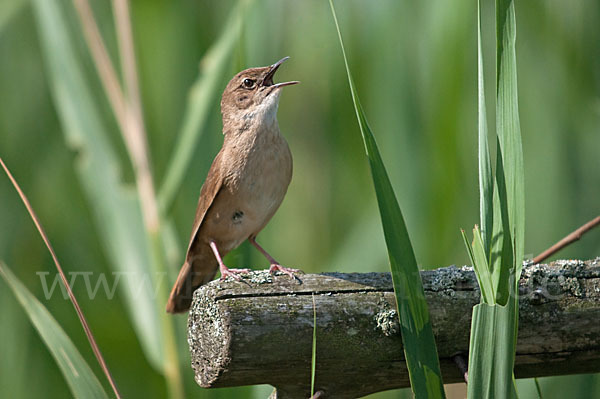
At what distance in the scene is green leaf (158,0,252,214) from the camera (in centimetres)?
294

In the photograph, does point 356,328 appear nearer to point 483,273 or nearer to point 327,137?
point 483,273

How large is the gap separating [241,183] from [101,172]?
2.36 feet

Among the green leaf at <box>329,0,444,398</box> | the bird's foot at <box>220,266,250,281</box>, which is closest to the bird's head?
the bird's foot at <box>220,266,250,281</box>

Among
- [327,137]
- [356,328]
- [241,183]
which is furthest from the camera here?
[327,137]

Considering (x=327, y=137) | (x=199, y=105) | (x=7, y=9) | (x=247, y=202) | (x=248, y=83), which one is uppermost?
(x=327, y=137)

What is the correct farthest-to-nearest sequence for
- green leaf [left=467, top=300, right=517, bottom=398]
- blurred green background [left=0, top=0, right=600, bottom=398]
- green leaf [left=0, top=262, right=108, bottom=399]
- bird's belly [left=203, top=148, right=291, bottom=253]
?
blurred green background [left=0, top=0, right=600, bottom=398] < bird's belly [left=203, top=148, right=291, bottom=253] < green leaf [left=0, top=262, right=108, bottom=399] < green leaf [left=467, top=300, right=517, bottom=398]

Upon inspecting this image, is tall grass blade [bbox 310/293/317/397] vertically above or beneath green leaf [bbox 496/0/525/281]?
beneath

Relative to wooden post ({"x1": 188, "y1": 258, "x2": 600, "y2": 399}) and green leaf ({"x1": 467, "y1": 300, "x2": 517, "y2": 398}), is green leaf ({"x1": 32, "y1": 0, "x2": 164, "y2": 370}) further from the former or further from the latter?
green leaf ({"x1": 467, "y1": 300, "x2": 517, "y2": 398})

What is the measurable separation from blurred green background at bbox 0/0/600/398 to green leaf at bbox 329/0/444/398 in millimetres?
1327

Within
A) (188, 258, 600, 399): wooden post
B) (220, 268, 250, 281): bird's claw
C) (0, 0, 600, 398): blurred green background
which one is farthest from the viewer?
(0, 0, 600, 398): blurred green background

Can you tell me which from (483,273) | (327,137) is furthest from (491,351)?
(327,137)

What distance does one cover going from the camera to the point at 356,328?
67.5 inches

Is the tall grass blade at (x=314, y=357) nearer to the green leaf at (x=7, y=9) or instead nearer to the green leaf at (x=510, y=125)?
the green leaf at (x=510, y=125)

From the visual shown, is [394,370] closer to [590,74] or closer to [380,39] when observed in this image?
[380,39]
